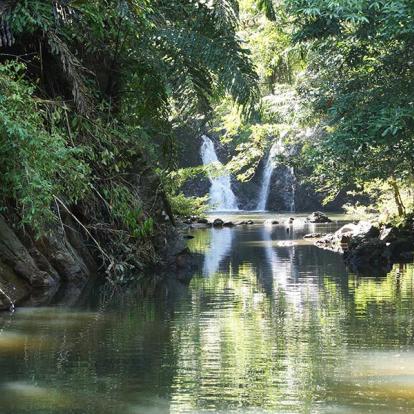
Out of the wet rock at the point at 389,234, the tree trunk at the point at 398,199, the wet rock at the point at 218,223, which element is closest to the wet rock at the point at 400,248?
the wet rock at the point at 389,234

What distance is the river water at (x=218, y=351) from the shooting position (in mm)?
5676

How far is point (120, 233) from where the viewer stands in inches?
522

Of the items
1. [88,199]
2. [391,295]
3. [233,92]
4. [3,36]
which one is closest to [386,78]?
[233,92]

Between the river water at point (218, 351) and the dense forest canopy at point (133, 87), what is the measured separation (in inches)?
71.3

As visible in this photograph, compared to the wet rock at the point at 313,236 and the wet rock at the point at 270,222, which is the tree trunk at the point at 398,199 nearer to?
the wet rock at the point at 313,236

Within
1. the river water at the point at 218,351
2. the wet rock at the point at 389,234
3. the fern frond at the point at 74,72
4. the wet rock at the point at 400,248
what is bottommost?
the river water at the point at 218,351

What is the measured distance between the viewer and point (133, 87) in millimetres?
14688

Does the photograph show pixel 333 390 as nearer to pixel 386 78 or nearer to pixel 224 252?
pixel 386 78

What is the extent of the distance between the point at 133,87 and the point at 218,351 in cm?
838

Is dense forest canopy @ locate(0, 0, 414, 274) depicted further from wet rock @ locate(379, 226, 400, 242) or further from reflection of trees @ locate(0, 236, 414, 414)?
wet rock @ locate(379, 226, 400, 242)

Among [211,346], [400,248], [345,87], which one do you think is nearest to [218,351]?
[211,346]

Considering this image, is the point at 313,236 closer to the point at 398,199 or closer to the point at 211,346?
the point at 398,199

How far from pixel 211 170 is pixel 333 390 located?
64.5 feet

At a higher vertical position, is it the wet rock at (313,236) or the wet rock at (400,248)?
the wet rock at (313,236)
